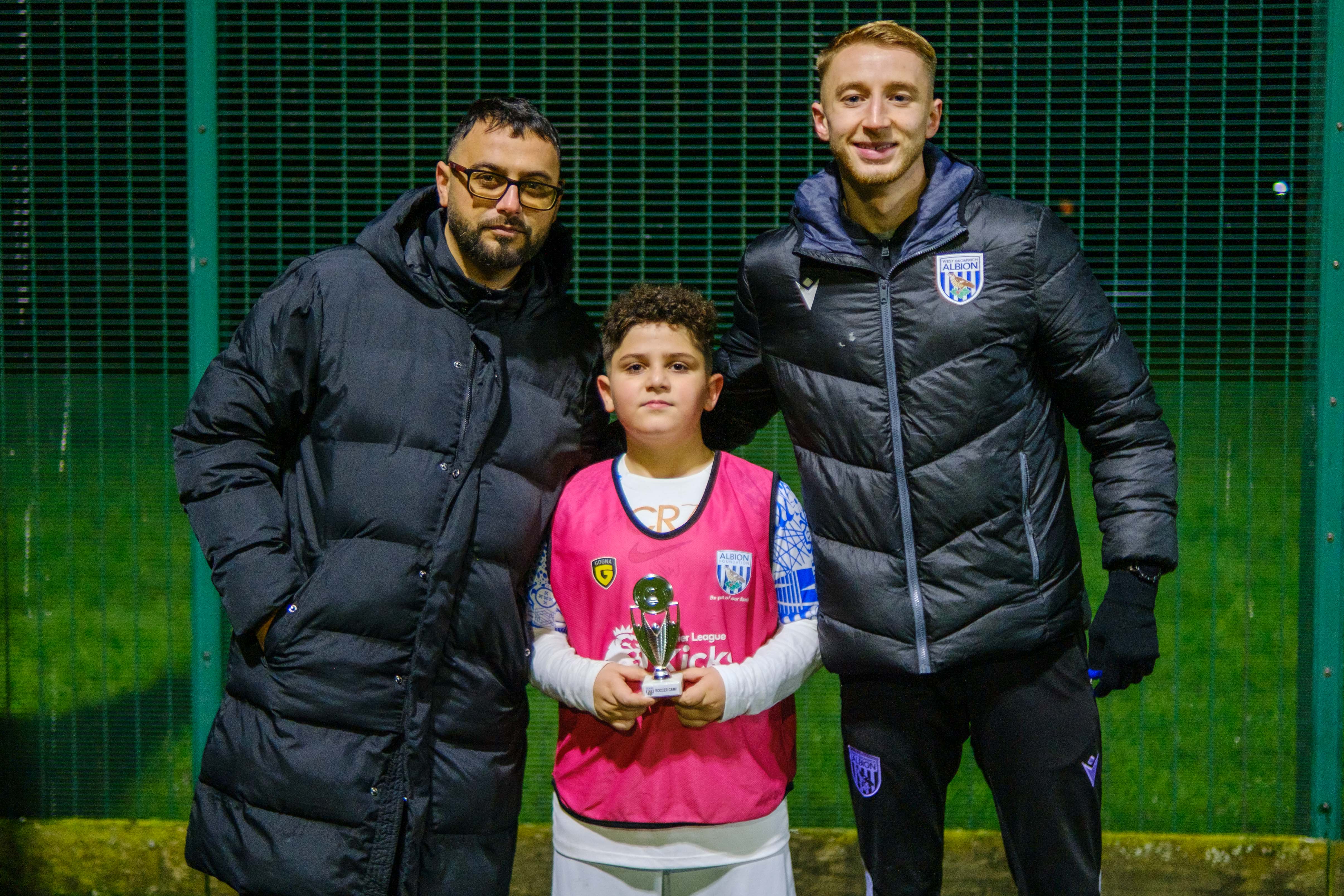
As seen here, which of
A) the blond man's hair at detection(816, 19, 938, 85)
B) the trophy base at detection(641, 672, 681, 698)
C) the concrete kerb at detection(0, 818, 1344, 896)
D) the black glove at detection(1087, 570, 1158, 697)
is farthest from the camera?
the concrete kerb at detection(0, 818, 1344, 896)

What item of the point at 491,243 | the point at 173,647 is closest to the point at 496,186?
the point at 491,243

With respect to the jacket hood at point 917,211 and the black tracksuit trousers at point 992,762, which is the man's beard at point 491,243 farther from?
the black tracksuit trousers at point 992,762

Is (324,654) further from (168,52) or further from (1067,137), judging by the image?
(1067,137)

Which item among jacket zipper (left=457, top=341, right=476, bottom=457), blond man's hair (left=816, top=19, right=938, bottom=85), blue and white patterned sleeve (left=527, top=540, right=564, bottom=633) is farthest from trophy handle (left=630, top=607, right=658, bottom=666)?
blond man's hair (left=816, top=19, right=938, bottom=85)

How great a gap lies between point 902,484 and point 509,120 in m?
1.09

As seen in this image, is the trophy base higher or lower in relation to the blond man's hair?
lower

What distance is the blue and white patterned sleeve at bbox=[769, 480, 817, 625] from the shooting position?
95.7 inches

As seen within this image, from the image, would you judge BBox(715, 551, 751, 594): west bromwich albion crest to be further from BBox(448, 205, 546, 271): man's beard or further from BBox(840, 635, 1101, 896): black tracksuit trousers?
BBox(448, 205, 546, 271): man's beard

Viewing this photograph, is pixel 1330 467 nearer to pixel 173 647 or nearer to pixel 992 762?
pixel 992 762

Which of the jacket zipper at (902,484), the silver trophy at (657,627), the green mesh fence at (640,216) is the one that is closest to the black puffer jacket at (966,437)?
the jacket zipper at (902,484)

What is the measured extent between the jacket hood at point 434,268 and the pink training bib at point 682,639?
45cm

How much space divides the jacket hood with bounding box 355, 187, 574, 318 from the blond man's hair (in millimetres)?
724

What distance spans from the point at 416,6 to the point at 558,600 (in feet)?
7.81

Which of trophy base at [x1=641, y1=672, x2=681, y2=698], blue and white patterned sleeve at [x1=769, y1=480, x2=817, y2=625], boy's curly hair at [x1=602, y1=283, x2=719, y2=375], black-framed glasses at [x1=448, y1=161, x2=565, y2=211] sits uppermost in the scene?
black-framed glasses at [x1=448, y1=161, x2=565, y2=211]
